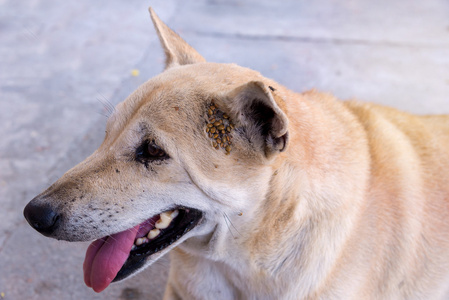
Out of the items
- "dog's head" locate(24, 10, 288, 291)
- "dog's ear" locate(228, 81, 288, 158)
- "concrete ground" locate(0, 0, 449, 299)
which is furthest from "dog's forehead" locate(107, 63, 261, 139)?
"concrete ground" locate(0, 0, 449, 299)

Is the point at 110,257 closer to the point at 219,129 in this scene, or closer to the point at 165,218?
the point at 165,218

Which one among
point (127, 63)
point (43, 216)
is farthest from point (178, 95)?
point (127, 63)

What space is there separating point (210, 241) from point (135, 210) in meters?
0.42

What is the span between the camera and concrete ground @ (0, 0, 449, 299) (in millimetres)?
3186

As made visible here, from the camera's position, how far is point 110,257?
207cm

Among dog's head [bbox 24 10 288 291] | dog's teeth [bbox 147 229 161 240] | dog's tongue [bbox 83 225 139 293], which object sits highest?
dog's head [bbox 24 10 288 291]

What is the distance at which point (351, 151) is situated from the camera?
2.33 metres

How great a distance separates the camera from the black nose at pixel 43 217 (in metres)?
1.92

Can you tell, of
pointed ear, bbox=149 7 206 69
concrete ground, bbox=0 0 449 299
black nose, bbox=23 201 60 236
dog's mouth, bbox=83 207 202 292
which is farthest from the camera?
concrete ground, bbox=0 0 449 299

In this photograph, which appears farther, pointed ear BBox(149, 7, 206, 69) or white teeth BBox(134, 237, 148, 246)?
pointed ear BBox(149, 7, 206, 69)

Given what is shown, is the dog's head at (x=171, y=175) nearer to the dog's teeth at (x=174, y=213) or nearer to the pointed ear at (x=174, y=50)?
the dog's teeth at (x=174, y=213)

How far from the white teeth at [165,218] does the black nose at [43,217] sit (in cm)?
44

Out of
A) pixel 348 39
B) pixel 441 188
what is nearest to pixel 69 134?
pixel 441 188

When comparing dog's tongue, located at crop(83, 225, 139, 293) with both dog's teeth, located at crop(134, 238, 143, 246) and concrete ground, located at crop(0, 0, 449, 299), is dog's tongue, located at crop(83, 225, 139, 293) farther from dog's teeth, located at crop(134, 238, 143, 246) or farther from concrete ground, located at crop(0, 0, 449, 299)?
concrete ground, located at crop(0, 0, 449, 299)
